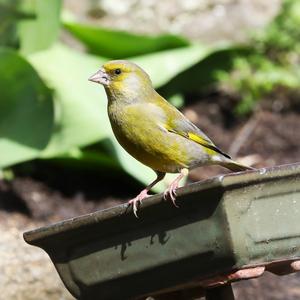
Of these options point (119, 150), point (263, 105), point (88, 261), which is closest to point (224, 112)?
point (263, 105)

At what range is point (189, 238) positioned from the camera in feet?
11.0

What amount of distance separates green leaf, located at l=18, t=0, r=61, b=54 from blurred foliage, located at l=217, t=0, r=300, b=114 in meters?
1.40

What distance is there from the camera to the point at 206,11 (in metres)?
8.18

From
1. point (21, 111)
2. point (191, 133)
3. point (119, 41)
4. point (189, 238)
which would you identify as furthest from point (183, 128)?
point (119, 41)

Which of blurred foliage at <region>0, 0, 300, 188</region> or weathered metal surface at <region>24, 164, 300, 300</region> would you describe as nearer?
weathered metal surface at <region>24, 164, 300, 300</region>

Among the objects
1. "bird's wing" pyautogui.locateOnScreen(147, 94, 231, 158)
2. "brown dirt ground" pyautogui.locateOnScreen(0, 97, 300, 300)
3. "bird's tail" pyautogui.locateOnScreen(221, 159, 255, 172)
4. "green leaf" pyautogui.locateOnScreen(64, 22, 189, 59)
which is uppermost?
"bird's wing" pyautogui.locateOnScreen(147, 94, 231, 158)

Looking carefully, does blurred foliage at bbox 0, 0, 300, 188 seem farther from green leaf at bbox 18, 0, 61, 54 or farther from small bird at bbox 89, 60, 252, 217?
small bird at bbox 89, 60, 252, 217

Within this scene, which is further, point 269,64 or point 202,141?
point 269,64

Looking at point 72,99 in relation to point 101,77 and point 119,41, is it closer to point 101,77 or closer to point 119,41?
point 119,41

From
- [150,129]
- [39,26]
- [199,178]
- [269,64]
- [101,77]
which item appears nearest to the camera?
[150,129]

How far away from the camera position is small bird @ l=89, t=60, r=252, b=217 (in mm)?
4547

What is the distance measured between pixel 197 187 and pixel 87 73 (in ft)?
12.1

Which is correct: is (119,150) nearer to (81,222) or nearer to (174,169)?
(174,169)

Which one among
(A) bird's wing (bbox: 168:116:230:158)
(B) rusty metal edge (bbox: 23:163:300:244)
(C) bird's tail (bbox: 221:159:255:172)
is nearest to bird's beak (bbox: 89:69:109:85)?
(A) bird's wing (bbox: 168:116:230:158)
